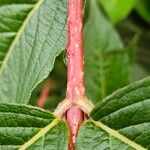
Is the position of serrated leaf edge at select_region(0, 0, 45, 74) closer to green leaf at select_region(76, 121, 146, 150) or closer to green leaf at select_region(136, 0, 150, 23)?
green leaf at select_region(76, 121, 146, 150)

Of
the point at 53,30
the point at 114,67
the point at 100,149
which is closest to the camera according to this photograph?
the point at 100,149

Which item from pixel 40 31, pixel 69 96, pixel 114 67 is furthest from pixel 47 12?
pixel 114 67

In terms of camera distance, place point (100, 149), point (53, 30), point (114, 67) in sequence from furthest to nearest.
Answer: point (114, 67) < point (53, 30) < point (100, 149)

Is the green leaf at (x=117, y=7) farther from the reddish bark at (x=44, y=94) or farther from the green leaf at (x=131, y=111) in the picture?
the green leaf at (x=131, y=111)

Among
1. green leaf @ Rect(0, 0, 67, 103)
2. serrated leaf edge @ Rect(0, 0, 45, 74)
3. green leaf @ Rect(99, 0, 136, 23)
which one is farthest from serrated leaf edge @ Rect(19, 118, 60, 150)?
green leaf @ Rect(99, 0, 136, 23)

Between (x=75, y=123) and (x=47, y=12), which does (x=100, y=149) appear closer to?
(x=75, y=123)

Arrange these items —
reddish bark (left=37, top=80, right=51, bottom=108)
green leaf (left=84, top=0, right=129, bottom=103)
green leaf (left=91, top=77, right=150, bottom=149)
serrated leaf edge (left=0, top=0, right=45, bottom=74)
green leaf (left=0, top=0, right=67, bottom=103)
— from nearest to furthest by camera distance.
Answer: green leaf (left=91, top=77, right=150, bottom=149) → green leaf (left=0, top=0, right=67, bottom=103) → serrated leaf edge (left=0, top=0, right=45, bottom=74) → green leaf (left=84, top=0, right=129, bottom=103) → reddish bark (left=37, top=80, right=51, bottom=108)

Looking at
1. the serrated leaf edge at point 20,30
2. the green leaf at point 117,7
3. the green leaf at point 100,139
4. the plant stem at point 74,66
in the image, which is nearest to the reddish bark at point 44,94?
the green leaf at point 117,7
